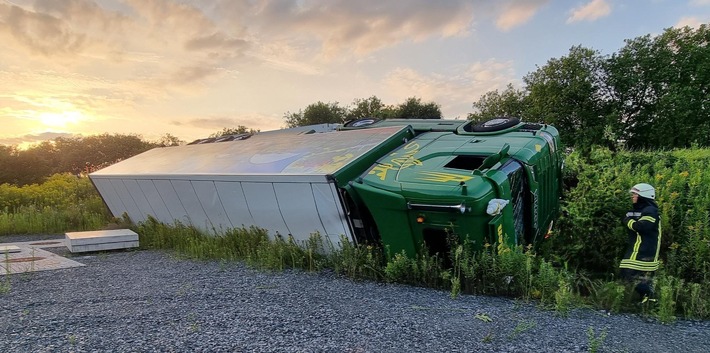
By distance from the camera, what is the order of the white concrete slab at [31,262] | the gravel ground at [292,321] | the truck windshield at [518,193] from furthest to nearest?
the white concrete slab at [31,262] → the truck windshield at [518,193] → the gravel ground at [292,321]

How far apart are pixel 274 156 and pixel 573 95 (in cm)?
2250

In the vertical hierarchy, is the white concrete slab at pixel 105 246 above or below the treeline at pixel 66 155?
below

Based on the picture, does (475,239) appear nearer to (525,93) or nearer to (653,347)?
(653,347)

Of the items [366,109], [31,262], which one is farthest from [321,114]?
[31,262]

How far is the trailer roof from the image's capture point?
263 inches

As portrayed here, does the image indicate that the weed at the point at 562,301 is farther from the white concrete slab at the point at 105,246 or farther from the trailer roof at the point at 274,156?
the white concrete slab at the point at 105,246

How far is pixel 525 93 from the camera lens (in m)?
30.3

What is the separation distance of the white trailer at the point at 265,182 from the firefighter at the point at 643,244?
131 inches

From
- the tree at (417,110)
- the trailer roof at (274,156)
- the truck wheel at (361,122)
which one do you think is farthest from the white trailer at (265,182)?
the tree at (417,110)

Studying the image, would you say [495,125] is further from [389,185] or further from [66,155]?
[66,155]

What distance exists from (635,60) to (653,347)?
26.1 m

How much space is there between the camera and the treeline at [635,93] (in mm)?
22594

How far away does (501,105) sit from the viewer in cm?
3097

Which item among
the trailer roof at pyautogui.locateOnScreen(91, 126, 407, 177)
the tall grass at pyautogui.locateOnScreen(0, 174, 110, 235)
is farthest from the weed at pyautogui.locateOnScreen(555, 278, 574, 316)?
the tall grass at pyautogui.locateOnScreen(0, 174, 110, 235)
